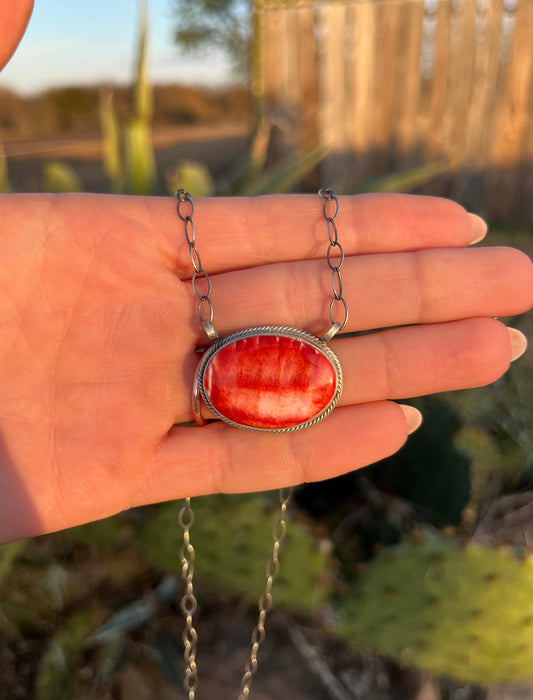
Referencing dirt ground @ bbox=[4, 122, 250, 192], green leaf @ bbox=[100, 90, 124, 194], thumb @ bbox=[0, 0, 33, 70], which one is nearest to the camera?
thumb @ bbox=[0, 0, 33, 70]

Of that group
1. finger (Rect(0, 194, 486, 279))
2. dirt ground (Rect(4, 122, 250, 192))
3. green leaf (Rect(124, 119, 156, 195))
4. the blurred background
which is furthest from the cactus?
dirt ground (Rect(4, 122, 250, 192))

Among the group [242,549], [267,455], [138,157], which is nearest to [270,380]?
[267,455]

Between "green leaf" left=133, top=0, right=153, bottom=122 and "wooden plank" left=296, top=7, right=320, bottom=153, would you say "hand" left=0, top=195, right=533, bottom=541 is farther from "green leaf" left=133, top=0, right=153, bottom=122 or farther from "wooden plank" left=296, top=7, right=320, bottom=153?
"wooden plank" left=296, top=7, right=320, bottom=153

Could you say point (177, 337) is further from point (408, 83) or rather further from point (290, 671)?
point (408, 83)

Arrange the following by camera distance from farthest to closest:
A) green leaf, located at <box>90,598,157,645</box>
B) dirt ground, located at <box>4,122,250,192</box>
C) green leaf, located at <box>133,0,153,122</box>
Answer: dirt ground, located at <box>4,122,250,192</box> → green leaf, located at <box>133,0,153,122</box> → green leaf, located at <box>90,598,157,645</box>

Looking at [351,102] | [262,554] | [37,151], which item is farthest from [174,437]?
[37,151]

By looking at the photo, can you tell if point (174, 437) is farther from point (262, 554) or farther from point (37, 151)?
point (37, 151)

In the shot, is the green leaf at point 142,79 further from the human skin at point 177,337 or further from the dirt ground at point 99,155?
the dirt ground at point 99,155
